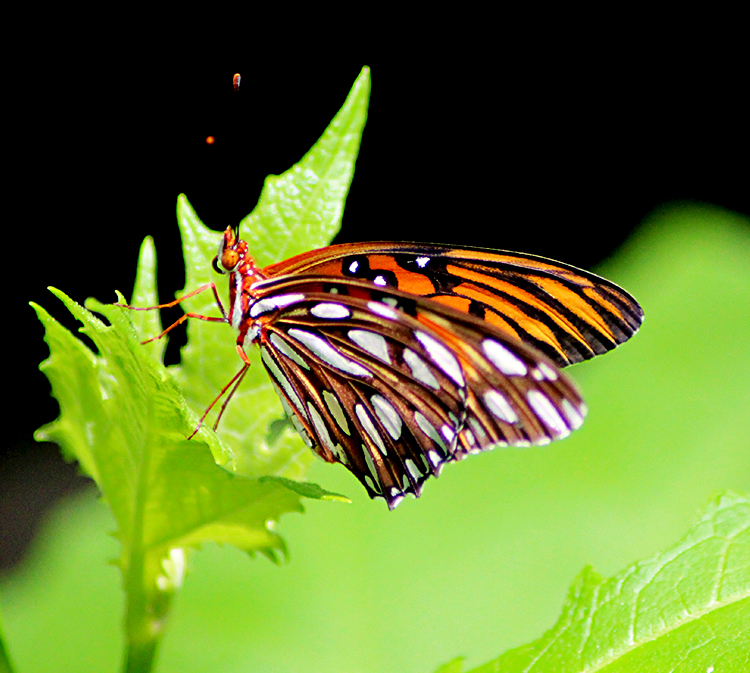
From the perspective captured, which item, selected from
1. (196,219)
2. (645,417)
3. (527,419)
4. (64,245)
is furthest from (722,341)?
(64,245)

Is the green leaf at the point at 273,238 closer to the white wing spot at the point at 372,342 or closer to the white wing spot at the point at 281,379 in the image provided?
the white wing spot at the point at 281,379

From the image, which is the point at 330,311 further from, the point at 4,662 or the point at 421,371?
the point at 4,662

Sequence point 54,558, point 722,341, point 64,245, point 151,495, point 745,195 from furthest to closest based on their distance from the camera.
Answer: point 745,195 < point 64,245 < point 722,341 < point 54,558 < point 151,495

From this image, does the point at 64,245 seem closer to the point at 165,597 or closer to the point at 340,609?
the point at 340,609

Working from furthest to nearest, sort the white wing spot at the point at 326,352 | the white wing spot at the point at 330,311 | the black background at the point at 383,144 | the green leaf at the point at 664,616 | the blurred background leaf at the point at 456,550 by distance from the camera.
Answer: the black background at the point at 383,144
the blurred background leaf at the point at 456,550
the white wing spot at the point at 326,352
the white wing spot at the point at 330,311
the green leaf at the point at 664,616

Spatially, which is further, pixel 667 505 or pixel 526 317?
pixel 667 505

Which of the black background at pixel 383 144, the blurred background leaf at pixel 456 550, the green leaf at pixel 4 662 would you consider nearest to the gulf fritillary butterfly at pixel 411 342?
the green leaf at pixel 4 662

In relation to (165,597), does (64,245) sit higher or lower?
higher
